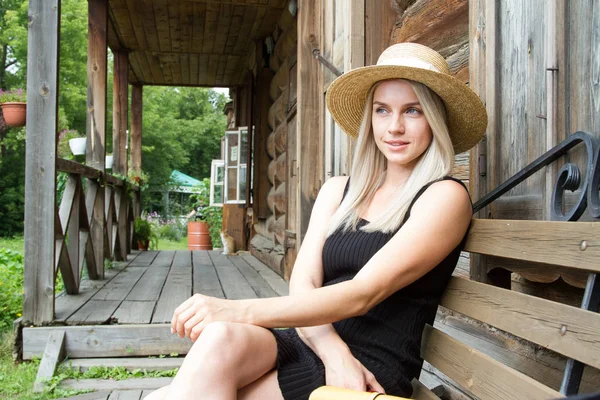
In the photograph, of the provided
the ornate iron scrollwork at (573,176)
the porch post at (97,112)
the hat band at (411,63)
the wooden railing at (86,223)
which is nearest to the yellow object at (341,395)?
the ornate iron scrollwork at (573,176)

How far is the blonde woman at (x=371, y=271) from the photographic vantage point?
1464mm

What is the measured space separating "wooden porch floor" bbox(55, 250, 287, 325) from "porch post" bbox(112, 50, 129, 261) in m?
0.27

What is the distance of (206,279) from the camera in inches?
210

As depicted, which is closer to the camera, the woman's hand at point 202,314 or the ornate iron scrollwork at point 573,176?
the ornate iron scrollwork at point 573,176

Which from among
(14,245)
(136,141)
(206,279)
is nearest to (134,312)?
(206,279)

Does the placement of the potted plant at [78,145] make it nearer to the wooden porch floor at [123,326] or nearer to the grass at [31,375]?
the wooden porch floor at [123,326]

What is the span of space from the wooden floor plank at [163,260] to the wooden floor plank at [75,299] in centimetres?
120

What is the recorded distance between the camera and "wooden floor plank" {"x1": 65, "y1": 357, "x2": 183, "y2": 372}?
3.27m

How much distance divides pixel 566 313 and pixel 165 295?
357cm

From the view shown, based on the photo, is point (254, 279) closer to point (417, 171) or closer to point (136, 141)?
point (417, 171)

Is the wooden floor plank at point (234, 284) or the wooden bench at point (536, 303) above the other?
the wooden bench at point (536, 303)

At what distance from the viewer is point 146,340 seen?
343 cm

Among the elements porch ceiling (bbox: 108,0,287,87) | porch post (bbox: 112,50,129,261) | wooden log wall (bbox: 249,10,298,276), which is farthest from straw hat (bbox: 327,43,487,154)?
porch post (bbox: 112,50,129,261)

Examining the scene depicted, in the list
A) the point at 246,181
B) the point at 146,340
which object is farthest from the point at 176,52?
the point at 146,340
